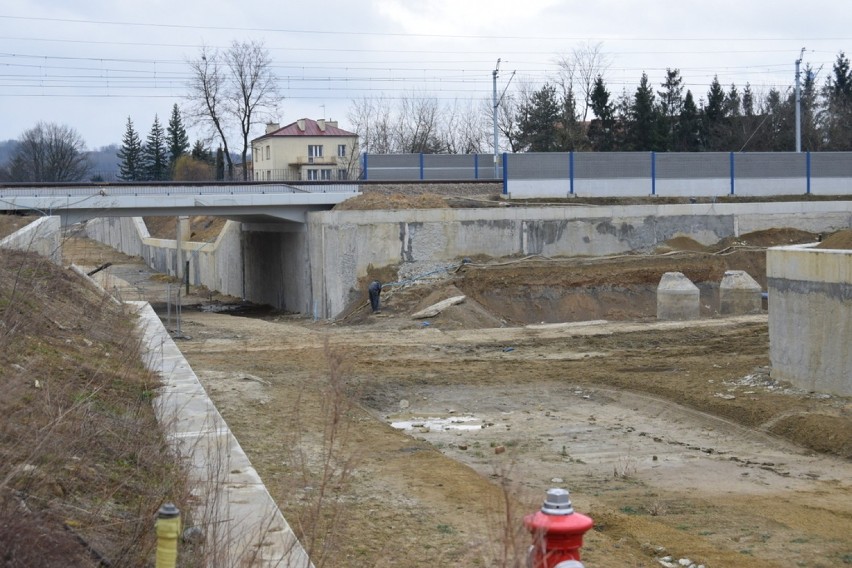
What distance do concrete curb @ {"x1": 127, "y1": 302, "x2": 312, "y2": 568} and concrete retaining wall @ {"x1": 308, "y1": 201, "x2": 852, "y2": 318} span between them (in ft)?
73.4

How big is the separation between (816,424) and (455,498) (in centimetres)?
697

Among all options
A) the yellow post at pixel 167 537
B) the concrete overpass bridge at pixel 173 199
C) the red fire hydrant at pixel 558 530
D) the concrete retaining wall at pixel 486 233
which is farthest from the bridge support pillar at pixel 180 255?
the red fire hydrant at pixel 558 530

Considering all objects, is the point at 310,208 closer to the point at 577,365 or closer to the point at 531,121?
the point at 577,365

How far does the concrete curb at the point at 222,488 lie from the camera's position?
17.2 feet

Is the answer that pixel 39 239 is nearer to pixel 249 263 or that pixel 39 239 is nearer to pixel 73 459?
pixel 73 459

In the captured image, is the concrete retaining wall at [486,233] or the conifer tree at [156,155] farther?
the conifer tree at [156,155]

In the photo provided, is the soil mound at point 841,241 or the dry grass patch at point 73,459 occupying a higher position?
the soil mound at point 841,241

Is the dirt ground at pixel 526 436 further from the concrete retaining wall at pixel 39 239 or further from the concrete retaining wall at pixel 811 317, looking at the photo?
the concrete retaining wall at pixel 39 239

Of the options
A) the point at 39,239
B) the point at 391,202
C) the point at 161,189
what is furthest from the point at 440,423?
the point at 161,189

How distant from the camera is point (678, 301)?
2853 centimetres

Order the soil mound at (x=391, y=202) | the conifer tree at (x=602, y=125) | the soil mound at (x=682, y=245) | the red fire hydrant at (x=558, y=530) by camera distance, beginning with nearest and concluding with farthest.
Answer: the red fire hydrant at (x=558, y=530), the soil mound at (x=391, y=202), the soil mound at (x=682, y=245), the conifer tree at (x=602, y=125)

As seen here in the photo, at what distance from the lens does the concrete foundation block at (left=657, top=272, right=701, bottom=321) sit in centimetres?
2850

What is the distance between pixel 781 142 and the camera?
72938 millimetres

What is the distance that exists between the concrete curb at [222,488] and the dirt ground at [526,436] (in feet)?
0.78
